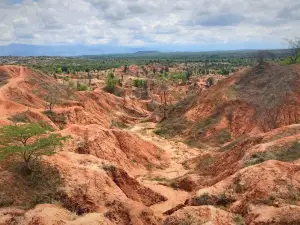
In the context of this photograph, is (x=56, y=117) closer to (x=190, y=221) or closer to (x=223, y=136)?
(x=223, y=136)

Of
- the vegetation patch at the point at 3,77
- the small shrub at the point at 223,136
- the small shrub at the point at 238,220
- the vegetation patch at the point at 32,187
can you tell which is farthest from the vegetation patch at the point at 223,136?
the vegetation patch at the point at 3,77

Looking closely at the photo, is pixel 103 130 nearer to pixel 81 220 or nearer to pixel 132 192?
pixel 132 192

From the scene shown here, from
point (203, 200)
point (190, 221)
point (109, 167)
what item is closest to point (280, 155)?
point (203, 200)

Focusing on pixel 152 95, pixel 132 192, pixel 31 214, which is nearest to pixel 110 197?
pixel 132 192

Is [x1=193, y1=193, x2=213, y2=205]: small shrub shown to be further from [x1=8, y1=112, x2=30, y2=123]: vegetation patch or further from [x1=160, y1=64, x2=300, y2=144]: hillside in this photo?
[x1=160, y1=64, x2=300, y2=144]: hillside

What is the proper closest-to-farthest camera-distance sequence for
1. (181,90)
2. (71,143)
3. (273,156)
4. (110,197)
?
(110,197) < (273,156) < (71,143) < (181,90)

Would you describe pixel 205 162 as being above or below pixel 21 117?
below

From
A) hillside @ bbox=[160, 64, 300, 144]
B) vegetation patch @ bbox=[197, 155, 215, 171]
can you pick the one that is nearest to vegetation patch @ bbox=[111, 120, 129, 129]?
hillside @ bbox=[160, 64, 300, 144]
